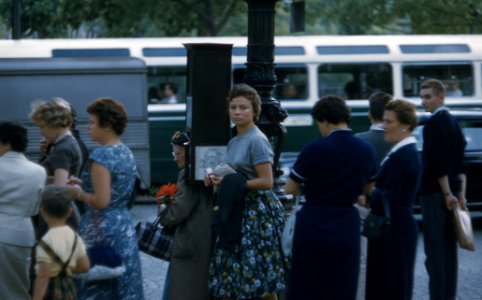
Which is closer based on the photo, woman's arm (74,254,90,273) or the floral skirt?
woman's arm (74,254,90,273)

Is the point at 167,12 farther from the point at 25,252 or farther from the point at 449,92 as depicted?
the point at 25,252

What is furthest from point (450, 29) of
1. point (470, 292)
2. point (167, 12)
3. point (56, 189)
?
point (56, 189)

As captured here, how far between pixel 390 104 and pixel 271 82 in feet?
3.46

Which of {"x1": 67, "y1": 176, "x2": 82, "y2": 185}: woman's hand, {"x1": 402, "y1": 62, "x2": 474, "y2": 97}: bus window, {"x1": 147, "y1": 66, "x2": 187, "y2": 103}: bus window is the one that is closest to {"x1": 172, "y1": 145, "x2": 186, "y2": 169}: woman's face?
{"x1": 67, "y1": 176, "x2": 82, "y2": 185}: woman's hand

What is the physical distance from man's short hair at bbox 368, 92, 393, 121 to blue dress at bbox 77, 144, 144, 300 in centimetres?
205

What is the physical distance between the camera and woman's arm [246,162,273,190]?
6.93 metres

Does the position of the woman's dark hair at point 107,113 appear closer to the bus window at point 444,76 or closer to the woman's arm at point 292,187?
the woman's arm at point 292,187

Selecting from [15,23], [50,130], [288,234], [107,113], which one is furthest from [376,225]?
[15,23]

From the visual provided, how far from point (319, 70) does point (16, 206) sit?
47.0ft

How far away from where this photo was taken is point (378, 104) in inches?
314

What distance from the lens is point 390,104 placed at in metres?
7.41

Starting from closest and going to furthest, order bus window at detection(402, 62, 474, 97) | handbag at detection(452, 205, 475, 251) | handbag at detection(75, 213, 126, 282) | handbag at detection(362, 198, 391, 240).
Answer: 1. handbag at detection(75, 213, 126, 282)
2. handbag at detection(362, 198, 391, 240)
3. handbag at detection(452, 205, 475, 251)
4. bus window at detection(402, 62, 474, 97)

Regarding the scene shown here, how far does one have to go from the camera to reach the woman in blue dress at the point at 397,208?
7109mm

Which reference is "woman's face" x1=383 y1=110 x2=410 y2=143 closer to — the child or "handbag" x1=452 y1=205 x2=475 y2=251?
"handbag" x1=452 y1=205 x2=475 y2=251
